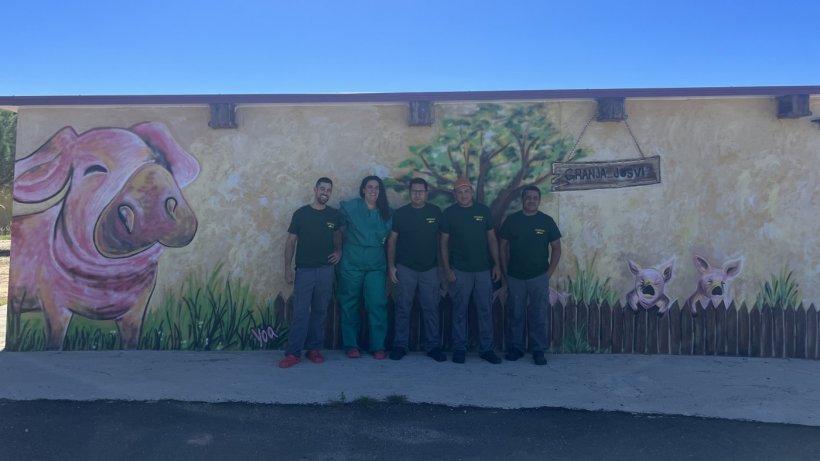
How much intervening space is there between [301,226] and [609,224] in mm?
3379

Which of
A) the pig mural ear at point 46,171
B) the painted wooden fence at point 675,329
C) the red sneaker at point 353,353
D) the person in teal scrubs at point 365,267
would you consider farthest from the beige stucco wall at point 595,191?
the red sneaker at point 353,353

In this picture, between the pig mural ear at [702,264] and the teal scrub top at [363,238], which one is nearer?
the teal scrub top at [363,238]

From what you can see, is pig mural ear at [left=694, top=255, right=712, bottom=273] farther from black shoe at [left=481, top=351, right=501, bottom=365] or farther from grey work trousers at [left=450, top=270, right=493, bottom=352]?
black shoe at [left=481, top=351, right=501, bottom=365]

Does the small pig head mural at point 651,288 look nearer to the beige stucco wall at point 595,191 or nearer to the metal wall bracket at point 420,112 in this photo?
the beige stucco wall at point 595,191

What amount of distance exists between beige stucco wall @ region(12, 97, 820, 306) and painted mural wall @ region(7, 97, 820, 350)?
0.02 m

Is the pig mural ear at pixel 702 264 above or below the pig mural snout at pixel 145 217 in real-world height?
below

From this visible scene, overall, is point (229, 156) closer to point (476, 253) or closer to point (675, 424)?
point (476, 253)

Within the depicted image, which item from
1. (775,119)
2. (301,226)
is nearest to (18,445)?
(301,226)

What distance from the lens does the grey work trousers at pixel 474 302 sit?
6.08 metres

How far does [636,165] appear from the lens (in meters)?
6.53

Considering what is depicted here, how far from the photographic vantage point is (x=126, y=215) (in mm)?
6543

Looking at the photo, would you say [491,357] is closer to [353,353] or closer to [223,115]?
[353,353]

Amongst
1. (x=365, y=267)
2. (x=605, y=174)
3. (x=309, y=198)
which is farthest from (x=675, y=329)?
(x=309, y=198)

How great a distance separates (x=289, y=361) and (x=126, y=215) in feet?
8.33
